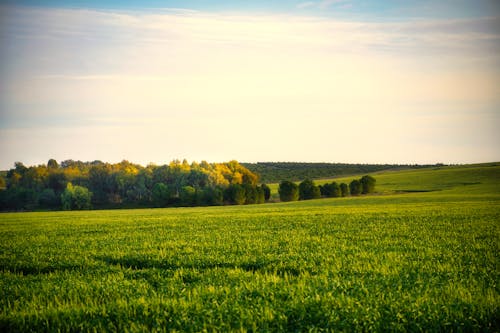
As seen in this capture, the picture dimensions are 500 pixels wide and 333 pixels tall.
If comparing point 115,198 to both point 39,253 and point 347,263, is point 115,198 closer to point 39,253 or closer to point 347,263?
point 39,253

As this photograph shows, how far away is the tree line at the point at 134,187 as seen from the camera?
97.4 m

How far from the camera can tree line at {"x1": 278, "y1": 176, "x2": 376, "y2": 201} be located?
92.7m

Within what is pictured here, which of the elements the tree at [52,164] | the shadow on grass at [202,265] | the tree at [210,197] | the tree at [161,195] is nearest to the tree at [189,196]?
the tree at [210,197]

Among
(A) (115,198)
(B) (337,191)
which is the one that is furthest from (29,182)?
(B) (337,191)

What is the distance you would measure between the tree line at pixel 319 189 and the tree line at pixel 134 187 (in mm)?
7107

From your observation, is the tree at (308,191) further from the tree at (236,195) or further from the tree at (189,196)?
the tree at (189,196)

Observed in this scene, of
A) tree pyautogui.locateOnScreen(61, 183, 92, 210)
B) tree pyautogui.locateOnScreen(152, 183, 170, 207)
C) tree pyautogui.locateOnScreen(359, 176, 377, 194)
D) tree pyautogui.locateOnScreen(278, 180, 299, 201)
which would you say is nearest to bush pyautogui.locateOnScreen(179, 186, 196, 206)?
tree pyautogui.locateOnScreen(152, 183, 170, 207)

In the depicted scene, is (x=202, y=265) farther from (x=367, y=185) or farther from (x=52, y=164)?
(x=52, y=164)

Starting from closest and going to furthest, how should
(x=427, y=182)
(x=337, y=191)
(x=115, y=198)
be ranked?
(x=337, y=191), (x=427, y=182), (x=115, y=198)

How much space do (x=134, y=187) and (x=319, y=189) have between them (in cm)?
5963

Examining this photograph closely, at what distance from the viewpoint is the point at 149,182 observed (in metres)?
118

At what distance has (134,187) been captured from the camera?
116438 mm

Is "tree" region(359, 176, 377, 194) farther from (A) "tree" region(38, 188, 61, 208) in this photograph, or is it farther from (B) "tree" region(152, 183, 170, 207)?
(A) "tree" region(38, 188, 61, 208)

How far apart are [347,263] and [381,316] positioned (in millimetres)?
4969
